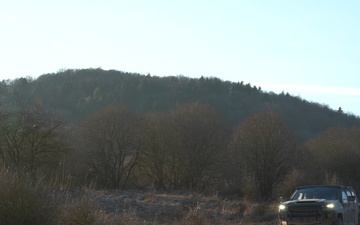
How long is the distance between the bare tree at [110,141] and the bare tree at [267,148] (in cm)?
1402

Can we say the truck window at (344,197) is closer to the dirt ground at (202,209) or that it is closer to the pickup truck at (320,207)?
the pickup truck at (320,207)

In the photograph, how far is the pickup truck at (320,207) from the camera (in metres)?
20.5

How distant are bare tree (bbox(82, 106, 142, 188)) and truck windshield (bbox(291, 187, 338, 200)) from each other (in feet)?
135

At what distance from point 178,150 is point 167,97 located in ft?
293

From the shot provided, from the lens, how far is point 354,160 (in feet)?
180

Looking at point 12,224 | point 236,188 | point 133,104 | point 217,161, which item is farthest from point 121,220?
point 133,104

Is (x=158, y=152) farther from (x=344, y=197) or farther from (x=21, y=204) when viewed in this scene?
(x=21, y=204)

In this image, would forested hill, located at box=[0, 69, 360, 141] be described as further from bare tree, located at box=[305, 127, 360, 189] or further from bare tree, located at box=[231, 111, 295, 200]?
bare tree, located at box=[231, 111, 295, 200]

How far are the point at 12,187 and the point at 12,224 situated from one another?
77 centimetres

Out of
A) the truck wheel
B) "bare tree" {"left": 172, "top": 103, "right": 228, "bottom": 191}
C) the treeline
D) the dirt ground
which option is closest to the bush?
the truck wheel

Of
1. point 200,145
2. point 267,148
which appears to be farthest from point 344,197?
point 200,145

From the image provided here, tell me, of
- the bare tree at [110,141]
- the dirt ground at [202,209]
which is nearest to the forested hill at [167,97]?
the bare tree at [110,141]

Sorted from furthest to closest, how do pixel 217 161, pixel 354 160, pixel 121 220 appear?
pixel 217 161 → pixel 354 160 → pixel 121 220

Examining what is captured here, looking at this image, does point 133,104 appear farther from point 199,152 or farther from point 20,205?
point 20,205
